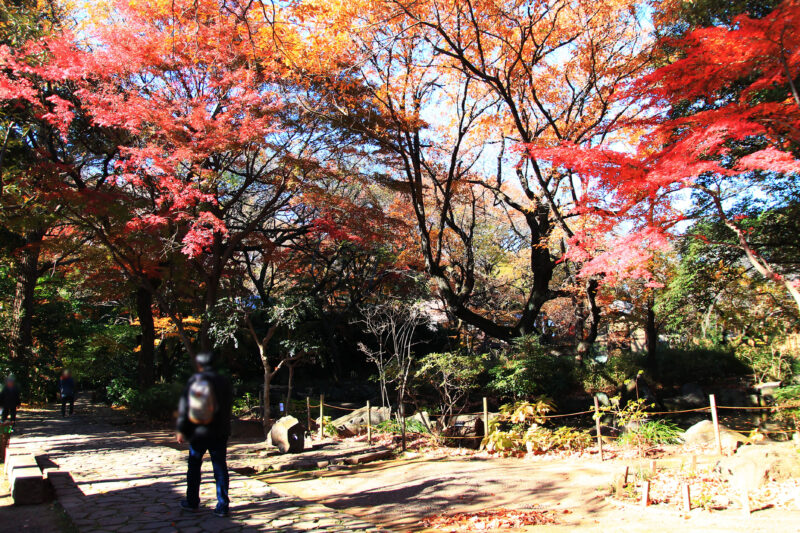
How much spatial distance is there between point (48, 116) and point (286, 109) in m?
5.32

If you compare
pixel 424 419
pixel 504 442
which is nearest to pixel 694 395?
pixel 504 442

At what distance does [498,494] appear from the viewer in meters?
6.37

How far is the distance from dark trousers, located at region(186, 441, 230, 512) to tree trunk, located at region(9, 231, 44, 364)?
13.6 metres

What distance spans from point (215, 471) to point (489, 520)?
9.57ft

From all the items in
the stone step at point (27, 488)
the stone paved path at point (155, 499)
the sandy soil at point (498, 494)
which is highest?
the stone step at point (27, 488)

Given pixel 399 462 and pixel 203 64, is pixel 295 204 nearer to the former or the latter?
pixel 203 64

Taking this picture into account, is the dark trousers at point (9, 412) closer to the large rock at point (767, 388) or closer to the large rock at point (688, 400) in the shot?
the large rock at point (688, 400)

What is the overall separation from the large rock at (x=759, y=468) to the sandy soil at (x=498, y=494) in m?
0.73

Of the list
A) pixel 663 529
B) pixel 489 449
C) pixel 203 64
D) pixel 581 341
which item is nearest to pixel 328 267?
pixel 203 64

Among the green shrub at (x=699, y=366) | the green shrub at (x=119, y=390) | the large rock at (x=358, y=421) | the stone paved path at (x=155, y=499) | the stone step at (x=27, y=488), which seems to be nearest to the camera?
the stone paved path at (x=155, y=499)

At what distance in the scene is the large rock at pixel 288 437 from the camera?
9570 millimetres

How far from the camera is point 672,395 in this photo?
15938mm

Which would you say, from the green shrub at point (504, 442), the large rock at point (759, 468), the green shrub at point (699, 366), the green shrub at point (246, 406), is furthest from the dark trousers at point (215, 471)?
the green shrub at point (699, 366)

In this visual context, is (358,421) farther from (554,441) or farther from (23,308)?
(23,308)
